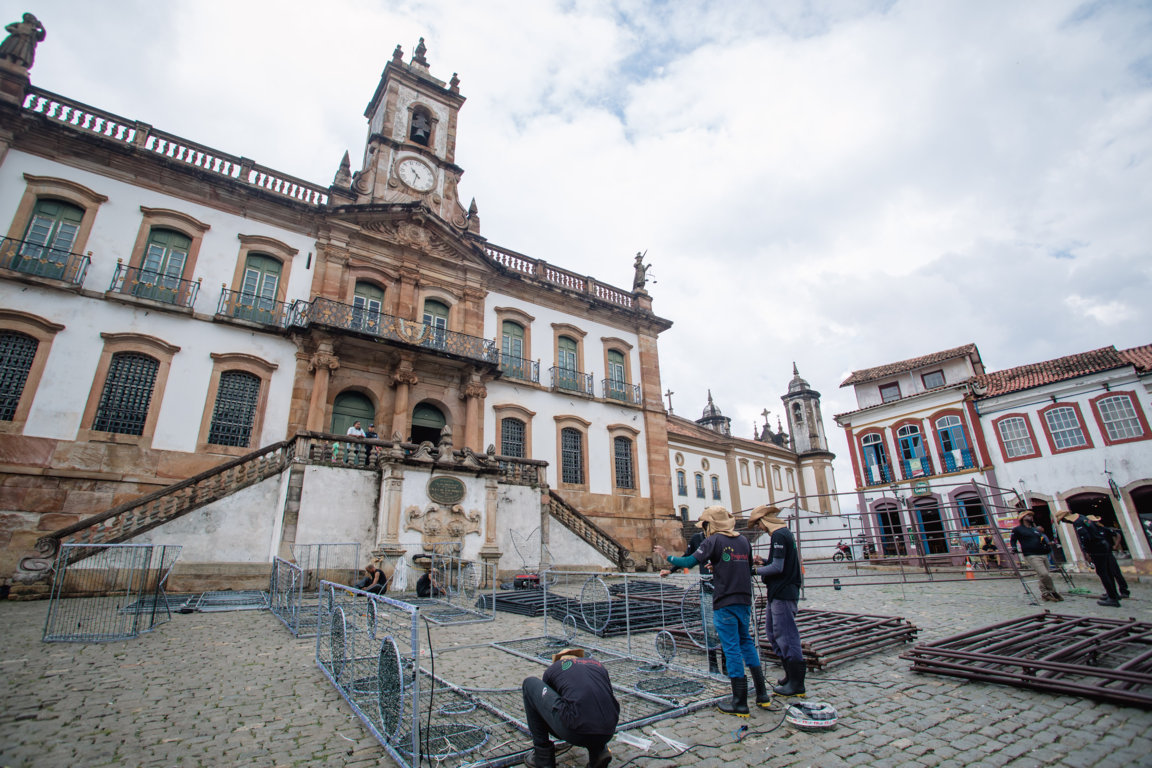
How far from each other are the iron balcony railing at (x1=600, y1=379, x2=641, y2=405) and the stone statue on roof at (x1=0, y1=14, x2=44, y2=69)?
1945cm

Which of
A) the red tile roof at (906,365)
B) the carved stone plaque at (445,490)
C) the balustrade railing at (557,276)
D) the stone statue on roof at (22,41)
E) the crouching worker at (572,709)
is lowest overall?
the crouching worker at (572,709)

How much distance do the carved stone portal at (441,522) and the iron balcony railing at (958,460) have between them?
786 inches

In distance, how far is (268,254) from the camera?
1644 cm

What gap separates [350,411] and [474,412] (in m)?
3.87

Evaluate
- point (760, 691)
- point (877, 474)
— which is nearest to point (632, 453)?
point (877, 474)

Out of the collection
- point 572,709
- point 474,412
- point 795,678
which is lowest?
point 795,678

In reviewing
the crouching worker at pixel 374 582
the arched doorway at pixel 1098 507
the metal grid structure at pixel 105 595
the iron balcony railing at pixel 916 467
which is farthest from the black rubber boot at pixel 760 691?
the iron balcony railing at pixel 916 467

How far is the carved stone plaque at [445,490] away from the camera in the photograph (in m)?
13.1

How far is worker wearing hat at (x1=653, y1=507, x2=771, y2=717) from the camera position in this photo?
457 centimetres

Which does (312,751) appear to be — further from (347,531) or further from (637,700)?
(347,531)

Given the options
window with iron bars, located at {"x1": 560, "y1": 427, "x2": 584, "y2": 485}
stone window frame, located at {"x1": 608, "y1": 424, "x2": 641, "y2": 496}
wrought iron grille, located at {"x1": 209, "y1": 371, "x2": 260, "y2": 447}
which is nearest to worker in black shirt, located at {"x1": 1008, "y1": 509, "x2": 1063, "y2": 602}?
stone window frame, located at {"x1": 608, "y1": 424, "x2": 641, "y2": 496}

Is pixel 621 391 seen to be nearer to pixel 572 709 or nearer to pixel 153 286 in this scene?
pixel 153 286

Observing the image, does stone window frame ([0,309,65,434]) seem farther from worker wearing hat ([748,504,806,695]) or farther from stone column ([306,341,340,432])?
worker wearing hat ([748,504,806,695])

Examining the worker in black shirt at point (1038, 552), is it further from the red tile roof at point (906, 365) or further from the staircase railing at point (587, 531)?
the red tile roof at point (906, 365)
